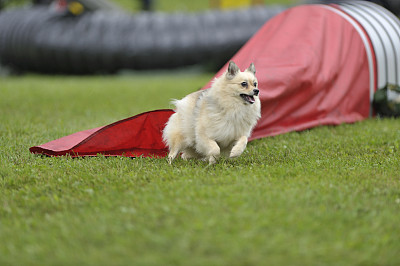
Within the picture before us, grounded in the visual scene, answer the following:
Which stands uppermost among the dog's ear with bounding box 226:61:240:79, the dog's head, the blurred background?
the dog's ear with bounding box 226:61:240:79

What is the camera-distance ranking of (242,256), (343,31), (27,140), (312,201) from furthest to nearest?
(343,31) < (27,140) < (312,201) < (242,256)

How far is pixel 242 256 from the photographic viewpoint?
2604 millimetres

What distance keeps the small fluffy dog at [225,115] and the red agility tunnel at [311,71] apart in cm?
72

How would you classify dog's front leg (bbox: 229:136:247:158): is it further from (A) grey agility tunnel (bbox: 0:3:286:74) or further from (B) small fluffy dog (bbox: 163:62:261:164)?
(A) grey agility tunnel (bbox: 0:3:286:74)

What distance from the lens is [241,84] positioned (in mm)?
4332

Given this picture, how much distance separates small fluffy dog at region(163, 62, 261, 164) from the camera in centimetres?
434

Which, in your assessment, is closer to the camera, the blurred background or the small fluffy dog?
the small fluffy dog

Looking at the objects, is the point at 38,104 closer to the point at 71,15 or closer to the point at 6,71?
the point at 71,15

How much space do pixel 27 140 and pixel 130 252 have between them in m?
3.59

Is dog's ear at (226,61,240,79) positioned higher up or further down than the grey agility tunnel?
higher up

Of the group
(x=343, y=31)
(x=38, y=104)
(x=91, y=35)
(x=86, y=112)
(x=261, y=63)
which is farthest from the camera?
(x=91, y=35)

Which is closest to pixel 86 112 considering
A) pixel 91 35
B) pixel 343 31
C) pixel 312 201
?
pixel 343 31

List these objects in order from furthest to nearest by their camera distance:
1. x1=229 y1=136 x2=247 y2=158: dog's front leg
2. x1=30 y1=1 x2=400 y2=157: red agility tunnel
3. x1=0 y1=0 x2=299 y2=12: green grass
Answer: x1=0 y1=0 x2=299 y2=12: green grass → x1=30 y1=1 x2=400 y2=157: red agility tunnel → x1=229 y1=136 x2=247 y2=158: dog's front leg

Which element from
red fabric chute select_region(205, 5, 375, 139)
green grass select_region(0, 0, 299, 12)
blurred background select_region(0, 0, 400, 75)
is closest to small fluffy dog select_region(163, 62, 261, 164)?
red fabric chute select_region(205, 5, 375, 139)
